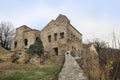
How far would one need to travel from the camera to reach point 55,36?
43.6 m

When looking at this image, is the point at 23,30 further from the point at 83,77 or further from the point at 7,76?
the point at 83,77

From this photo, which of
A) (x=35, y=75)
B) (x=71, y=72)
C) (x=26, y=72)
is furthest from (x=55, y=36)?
(x=71, y=72)

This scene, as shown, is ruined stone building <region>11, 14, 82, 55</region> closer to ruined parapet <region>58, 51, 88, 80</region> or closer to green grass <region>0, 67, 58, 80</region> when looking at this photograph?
green grass <region>0, 67, 58, 80</region>

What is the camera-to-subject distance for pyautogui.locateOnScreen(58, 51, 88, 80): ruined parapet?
24.0 meters

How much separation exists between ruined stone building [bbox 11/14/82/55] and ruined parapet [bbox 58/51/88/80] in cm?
1482

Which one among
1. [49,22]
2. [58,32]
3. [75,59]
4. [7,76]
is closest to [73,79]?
[75,59]

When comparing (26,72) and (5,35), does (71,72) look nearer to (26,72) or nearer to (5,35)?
(26,72)

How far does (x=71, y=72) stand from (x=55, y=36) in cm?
1938

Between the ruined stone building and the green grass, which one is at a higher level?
the ruined stone building

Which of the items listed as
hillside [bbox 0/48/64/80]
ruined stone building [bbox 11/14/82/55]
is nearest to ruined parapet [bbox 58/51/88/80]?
hillside [bbox 0/48/64/80]

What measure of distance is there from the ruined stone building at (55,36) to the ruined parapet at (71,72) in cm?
1482

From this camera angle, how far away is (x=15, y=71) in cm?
2702

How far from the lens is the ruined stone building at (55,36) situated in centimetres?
4197

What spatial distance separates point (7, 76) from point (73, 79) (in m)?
6.97
